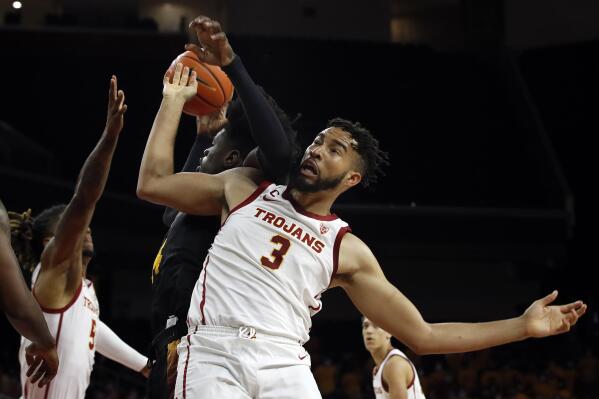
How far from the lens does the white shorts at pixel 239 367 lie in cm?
294

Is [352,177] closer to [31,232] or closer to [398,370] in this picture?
[31,232]

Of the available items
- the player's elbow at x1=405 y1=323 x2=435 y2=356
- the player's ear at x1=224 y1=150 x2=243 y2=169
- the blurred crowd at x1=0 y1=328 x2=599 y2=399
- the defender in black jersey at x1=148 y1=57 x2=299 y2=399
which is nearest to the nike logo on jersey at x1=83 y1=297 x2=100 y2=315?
the defender in black jersey at x1=148 y1=57 x2=299 y2=399

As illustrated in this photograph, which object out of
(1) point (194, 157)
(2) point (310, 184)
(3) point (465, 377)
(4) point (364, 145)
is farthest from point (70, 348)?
(3) point (465, 377)

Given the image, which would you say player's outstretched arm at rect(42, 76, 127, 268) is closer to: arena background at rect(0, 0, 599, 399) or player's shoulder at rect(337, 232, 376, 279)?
player's shoulder at rect(337, 232, 376, 279)

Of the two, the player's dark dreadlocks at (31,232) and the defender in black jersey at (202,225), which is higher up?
the defender in black jersey at (202,225)

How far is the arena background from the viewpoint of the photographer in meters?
14.0

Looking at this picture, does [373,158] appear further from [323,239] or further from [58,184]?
[58,184]

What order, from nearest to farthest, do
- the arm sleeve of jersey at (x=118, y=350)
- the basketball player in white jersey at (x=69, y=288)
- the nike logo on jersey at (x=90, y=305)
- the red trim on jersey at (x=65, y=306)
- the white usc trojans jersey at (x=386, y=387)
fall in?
the basketball player in white jersey at (x=69, y=288), the red trim on jersey at (x=65, y=306), the nike logo on jersey at (x=90, y=305), the arm sleeve of jersey at (x=118, y=350), the white usc trojans jersey at (x=386, y=387)

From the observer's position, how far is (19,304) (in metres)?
2.99

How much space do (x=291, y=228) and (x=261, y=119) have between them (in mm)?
421

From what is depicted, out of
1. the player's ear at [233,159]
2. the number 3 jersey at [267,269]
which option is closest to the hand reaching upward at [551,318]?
the number 3 jersey at [267,269]

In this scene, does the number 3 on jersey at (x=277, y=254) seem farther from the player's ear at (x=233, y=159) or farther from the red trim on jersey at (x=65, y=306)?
the red trim on jersey at (x=65, y=306)

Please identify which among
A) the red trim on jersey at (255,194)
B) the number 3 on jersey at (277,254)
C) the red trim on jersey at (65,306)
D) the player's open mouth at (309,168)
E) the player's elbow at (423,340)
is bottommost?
the red trim on jersey at (65,306)

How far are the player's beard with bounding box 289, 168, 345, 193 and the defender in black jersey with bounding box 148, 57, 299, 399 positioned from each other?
5 cm
